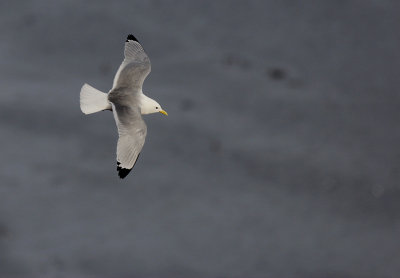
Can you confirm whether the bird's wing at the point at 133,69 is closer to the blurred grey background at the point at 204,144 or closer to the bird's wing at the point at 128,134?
the bird's wing at the point at 128,134

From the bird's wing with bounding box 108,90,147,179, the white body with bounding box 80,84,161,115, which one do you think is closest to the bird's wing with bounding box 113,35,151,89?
the white body with bounding box 80,84,161,115

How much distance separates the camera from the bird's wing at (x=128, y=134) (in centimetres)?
702

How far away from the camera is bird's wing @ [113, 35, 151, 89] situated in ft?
25.1

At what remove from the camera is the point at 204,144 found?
15531 mm

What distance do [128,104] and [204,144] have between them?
324 inches

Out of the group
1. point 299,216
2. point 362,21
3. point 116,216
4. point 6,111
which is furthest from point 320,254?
A: point 6,111

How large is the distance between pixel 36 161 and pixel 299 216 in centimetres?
523

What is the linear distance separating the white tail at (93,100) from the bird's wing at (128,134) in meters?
0.11

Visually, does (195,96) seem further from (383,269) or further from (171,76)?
(383,269)

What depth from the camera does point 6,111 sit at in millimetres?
15352

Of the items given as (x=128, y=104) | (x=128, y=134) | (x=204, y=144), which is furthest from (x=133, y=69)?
(x=204, y=144)

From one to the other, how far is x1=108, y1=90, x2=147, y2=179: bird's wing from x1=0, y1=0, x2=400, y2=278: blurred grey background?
683cm

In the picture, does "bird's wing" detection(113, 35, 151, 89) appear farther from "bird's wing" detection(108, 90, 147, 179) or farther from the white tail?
"bird's wing" detection(108, 90, 147, 179)

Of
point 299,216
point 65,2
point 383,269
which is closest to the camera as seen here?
point 383,269
